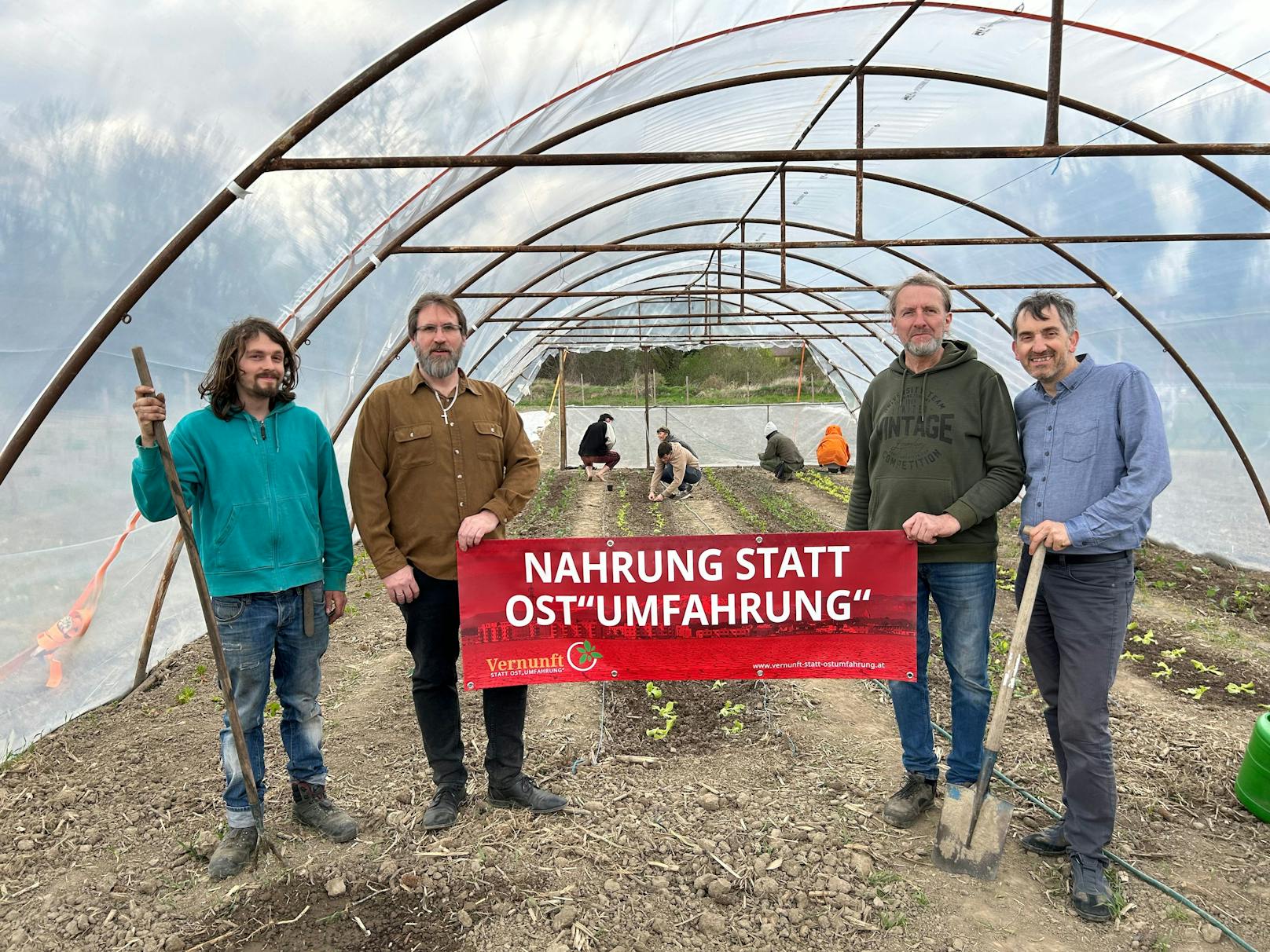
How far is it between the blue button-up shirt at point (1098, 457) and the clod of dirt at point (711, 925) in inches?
68.1

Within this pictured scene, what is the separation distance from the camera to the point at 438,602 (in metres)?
3.25

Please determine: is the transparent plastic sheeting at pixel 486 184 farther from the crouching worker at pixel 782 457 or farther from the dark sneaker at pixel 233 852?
the crouching worker at pixel 782 457

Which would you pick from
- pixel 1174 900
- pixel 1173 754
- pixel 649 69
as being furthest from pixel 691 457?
pixel 1174 900

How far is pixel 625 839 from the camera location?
10.9ft

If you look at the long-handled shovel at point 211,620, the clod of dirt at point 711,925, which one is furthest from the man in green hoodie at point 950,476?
the long-handled shovel at point 211,620

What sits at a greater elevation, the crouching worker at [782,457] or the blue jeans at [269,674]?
the blue jeans at [269,674]

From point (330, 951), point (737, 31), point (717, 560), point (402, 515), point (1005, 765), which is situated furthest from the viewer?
point (737, 31)

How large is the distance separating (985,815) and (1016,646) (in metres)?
0.67

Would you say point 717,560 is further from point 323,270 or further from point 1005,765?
point 323,270

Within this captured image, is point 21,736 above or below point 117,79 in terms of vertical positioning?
below

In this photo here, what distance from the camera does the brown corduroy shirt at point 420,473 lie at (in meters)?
3.11

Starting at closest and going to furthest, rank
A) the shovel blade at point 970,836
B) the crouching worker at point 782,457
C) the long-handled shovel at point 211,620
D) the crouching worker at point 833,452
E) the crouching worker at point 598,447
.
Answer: the long-handled shovel at point 211,620, the shovel blade at point 970,836, the crouching worker at point 598,447, the crouching worker at point 782,457, the crouching worker at point 833,452

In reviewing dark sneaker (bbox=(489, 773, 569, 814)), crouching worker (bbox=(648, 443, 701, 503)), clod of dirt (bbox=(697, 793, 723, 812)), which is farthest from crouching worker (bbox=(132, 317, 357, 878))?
crouching worker (bbox=(648, 443, 701, 503))

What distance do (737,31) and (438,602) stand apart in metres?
4.57
